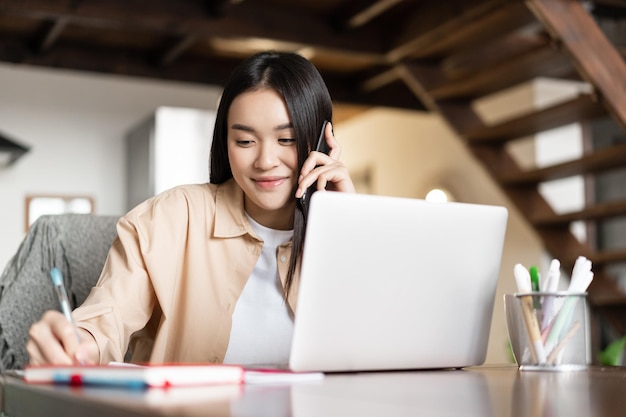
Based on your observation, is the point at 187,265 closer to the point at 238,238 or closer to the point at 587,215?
the point at 238,238

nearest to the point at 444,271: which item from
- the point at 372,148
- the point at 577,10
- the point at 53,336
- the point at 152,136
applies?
the point at 53,336

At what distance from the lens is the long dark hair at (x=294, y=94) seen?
67.6 inches


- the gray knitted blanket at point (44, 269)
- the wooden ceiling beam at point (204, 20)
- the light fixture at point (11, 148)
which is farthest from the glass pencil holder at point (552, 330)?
the light fixture at point (11, 148)

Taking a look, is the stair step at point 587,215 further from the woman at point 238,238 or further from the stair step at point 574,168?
the woman at point 238,238

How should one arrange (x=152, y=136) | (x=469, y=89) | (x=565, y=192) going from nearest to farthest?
(x=469, y=89) → (x=152, y=136) → (x=565, y=192)

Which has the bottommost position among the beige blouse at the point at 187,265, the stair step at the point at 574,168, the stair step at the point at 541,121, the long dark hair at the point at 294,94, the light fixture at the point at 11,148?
the beige blouse at the point at 187,265

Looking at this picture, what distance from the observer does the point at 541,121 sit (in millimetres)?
4023

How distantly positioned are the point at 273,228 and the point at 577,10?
2.14 metres

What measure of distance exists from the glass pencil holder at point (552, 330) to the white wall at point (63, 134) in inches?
158

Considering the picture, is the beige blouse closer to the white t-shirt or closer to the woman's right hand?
the white t-shirt

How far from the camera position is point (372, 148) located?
6.78 m

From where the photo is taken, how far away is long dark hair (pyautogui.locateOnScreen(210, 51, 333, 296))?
1.72m

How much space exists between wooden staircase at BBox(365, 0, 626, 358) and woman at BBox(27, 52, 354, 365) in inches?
77.6

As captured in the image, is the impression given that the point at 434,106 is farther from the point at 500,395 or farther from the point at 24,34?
the point at 500,395
